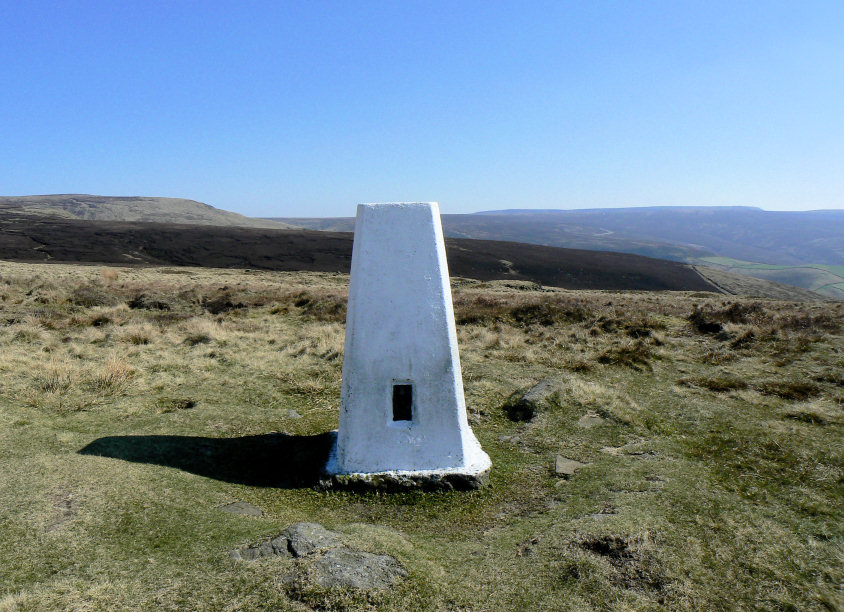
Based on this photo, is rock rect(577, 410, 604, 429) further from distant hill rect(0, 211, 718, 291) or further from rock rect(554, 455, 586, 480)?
distant hill rect(0, 211, 718, 291)

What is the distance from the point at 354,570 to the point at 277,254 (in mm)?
54003

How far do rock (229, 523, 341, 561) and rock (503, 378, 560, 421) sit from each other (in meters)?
5.54

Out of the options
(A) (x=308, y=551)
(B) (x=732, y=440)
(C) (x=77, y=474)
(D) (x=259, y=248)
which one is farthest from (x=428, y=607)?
(D) (x=259, y=248)

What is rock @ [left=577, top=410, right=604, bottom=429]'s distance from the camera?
983 cm

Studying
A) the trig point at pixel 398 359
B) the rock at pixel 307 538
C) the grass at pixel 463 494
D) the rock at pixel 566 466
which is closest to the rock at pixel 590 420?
the grass at pixel 463 494

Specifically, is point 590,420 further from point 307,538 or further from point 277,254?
point 277,254

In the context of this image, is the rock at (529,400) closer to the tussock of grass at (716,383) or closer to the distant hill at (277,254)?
the tussock of grass at (716,383)

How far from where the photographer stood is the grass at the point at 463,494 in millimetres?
5043

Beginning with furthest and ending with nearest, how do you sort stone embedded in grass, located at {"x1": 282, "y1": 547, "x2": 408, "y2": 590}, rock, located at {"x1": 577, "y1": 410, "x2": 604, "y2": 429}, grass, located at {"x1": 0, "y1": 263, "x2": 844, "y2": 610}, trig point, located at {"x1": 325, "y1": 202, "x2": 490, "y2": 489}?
1. rock, located at {"x1": 577, "y1": 410, "x2": 604, "y2": 429}
2. trig point, located at {"x1": 325, "y1": 202, "x2": 490, "y2": 489}
3. grass, located at {"x1": 0, "y1": 263, "x2": 844, "y2": 610}
4. stone embedded in grass, located at {"x1": 282, "y1": 547, "x2": 408, "y2": 590}

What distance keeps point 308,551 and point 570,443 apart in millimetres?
5263

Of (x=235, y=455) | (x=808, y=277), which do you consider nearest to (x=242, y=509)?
(x=235, y=455)

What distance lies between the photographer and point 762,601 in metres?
5.00

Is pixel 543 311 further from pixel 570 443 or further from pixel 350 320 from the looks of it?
pixel 350 320

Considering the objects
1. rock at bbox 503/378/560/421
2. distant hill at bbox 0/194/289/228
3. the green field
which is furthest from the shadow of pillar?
distant hill at bbox 0/194/289/228
